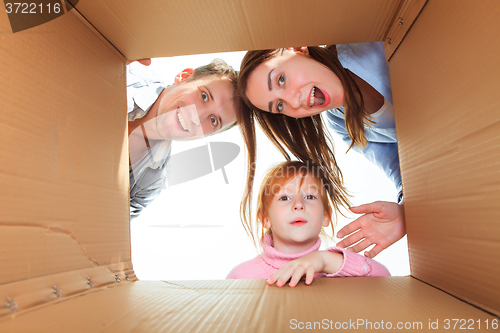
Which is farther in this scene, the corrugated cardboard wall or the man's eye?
the man's eye

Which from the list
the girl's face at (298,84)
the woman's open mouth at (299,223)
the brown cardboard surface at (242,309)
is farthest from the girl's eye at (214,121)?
the brown cardboard surface at (242,309)

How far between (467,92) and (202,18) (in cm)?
40

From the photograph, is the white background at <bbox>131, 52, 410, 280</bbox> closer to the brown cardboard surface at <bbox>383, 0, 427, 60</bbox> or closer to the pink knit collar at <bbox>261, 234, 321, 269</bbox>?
the pink knit collar at <bbox>261, 234, 321, 269</bbox>

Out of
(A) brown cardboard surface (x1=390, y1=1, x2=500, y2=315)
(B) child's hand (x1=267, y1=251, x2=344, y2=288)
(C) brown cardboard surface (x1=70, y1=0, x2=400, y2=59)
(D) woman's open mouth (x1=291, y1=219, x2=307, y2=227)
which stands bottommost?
(B) child's hand (x1=267, y1=251, x2=344, y2=288)

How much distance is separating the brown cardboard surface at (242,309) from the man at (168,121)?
0.62 meters

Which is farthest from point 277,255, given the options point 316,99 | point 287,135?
point 316,99

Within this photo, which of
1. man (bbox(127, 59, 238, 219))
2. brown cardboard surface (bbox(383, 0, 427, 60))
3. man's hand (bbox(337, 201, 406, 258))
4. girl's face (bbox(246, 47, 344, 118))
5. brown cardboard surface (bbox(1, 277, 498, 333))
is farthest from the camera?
man (bbox(127, 59, 238, 219))

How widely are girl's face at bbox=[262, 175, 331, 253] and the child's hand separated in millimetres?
271

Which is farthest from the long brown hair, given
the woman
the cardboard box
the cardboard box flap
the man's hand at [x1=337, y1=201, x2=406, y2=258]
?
the cardboard box flap

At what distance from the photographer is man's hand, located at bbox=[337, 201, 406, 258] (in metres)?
0.90

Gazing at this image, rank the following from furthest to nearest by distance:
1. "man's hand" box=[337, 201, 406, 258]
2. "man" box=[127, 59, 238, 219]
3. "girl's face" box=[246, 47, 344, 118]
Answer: "man" box=[127, 59, 238, 219] < "girl's face" box=[246, 47, 344, 118] < "man's hand" box=[337, 201, 406, 258]

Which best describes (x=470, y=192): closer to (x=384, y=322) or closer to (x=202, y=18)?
(x=384, y=322)

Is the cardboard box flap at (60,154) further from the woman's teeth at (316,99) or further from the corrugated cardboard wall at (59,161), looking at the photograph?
the woman's teeth at (316,99)

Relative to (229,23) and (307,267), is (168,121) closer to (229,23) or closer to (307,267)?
(229,23)
